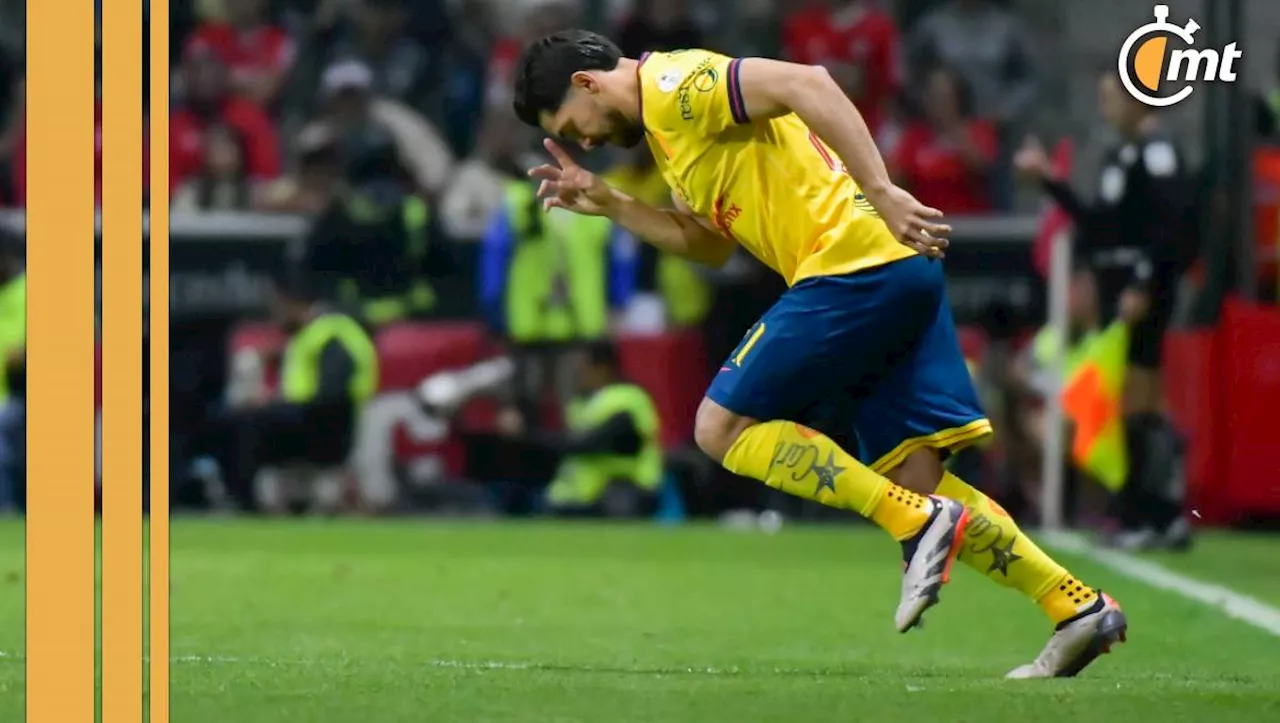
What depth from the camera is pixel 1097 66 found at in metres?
17.5

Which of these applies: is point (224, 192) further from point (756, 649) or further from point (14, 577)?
point (756, 649)

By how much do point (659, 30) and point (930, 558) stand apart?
10.8 meters

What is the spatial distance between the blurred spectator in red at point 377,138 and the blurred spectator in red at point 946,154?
3388mm

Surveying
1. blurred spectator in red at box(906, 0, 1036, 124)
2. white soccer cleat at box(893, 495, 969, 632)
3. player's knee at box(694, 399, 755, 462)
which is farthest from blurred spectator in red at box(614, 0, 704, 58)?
white soccer cleat at box(893, 495, 969, 632)

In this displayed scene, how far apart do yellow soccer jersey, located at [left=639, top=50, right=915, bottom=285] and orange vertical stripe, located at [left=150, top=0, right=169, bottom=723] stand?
1804 millimetres

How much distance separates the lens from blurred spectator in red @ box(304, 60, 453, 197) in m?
16.2

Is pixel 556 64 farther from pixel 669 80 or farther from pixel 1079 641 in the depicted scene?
pixel 1079 641

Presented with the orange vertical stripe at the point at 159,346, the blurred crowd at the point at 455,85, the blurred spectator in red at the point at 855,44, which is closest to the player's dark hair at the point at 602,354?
the blurred crowd at the point at 455,85

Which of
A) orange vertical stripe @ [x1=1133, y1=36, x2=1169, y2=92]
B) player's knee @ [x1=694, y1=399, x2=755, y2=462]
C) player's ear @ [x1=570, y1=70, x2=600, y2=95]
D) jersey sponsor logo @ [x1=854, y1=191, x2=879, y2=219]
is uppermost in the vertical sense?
orange vertical stripe @ [x1=1133, y1=36, x2=1169, y2=92]

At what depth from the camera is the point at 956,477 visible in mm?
6242

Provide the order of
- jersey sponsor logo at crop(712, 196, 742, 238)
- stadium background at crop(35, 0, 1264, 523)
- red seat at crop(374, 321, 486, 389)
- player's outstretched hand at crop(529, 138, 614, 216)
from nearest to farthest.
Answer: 1. jersey sponsor logo at crop(712, 196, 742, 238)
2. player's outstretched hand at crop(529, 138, 614, 216)
3. stadium background at crop(35, 0, 1264, 523)
4. red seat at crop(374, 321, 486, 389)

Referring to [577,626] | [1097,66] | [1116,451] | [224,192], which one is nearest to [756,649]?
[577,626]

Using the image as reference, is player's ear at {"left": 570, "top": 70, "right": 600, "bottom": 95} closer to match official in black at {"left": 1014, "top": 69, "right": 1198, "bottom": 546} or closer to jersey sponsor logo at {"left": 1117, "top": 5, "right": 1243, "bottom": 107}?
match official in black at {"left": 1014, "top": 69, "right": 1198, "bottom": 546}

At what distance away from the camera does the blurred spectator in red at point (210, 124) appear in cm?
1694
